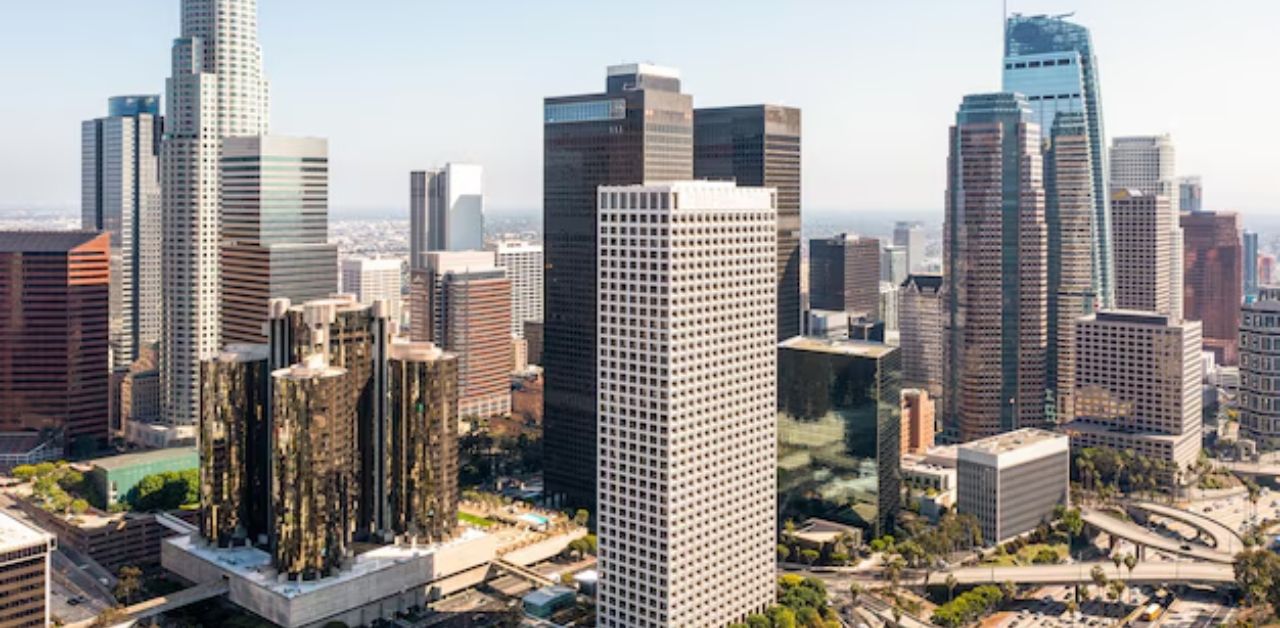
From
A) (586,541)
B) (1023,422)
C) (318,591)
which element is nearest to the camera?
A: (318,591)

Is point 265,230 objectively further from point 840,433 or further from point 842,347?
point 840,433

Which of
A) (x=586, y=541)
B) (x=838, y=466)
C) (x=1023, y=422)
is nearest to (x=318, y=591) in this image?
(x=586, y=541)

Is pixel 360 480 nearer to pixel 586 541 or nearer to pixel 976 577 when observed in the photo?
pixel 586 541

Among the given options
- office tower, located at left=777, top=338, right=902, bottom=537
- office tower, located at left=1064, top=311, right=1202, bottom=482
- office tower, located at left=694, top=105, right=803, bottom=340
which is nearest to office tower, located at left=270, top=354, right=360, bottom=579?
office tower, located at left=777, top=338, right=902, bottom=537

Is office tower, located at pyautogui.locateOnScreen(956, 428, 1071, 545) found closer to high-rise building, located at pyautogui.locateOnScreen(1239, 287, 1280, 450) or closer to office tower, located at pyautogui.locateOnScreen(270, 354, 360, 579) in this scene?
high-rise building, located at pyautogui.locateOnScreen(1239, 287, 1280, 450)

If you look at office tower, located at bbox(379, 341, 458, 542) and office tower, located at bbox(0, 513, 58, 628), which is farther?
office tower, located at bbox(379, 341, 458, 542)

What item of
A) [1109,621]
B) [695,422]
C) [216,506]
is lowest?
[1109,621]
